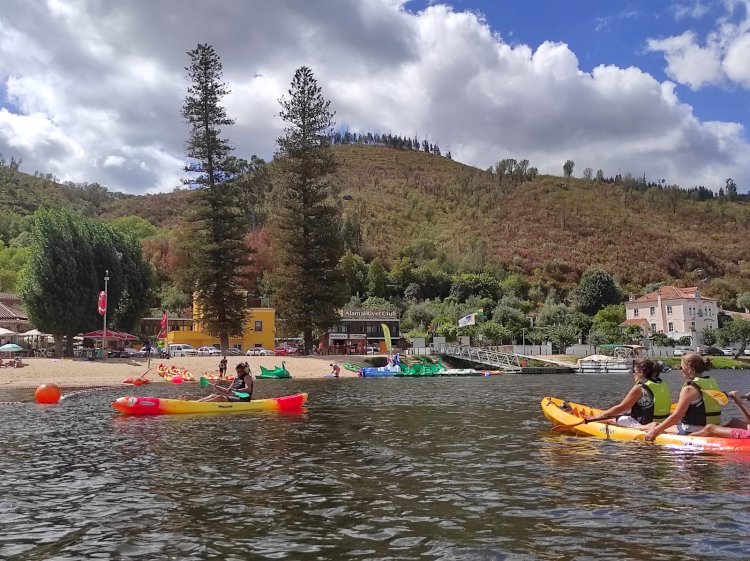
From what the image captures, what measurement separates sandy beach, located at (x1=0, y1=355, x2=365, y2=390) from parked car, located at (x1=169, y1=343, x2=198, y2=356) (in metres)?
8.31

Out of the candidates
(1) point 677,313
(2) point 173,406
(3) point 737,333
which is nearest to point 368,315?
(3) point 737,333

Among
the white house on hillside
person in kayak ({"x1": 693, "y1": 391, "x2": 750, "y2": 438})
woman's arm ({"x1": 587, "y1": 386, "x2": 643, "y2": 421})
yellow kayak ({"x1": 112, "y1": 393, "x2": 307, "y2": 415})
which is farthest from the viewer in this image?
the white house on hillside

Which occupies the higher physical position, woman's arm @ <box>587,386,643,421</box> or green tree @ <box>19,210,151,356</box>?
green tree @ <box>19,210,151,356</box>

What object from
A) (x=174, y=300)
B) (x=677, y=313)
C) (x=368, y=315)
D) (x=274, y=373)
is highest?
(x=174, y=300)

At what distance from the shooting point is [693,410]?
1370 centimetres

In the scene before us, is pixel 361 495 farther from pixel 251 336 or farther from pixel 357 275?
pixel 357 275

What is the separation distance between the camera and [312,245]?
190 ft

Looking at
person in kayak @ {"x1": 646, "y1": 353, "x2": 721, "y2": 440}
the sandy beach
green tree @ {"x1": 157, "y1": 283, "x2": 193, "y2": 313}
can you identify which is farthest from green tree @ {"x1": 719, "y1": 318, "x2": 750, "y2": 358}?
person in kayak @ {"x1": 646, "y1": 353, "x2": 721, "y2": 440}

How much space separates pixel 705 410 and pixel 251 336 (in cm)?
6043

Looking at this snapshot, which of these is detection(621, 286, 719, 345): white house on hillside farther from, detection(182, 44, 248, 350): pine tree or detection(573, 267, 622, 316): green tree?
detection(182, 44, 248, 350): pine tree

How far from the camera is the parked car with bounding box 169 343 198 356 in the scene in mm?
59000

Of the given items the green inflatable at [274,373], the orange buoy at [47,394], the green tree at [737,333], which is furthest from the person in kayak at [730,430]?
the green tree at [737,333]

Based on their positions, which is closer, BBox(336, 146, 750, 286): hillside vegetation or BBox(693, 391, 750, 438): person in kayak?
BBox(693, 391, 750, 438): person in kayak

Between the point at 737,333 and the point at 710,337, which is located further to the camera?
the point at 710,337
